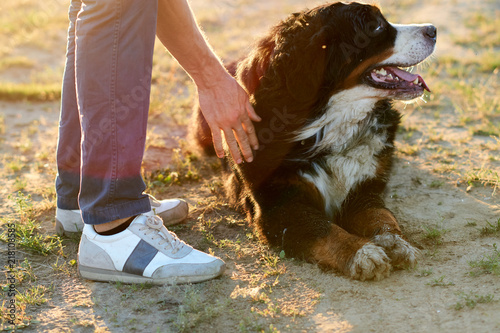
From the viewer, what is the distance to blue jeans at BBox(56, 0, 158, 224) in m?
2.30

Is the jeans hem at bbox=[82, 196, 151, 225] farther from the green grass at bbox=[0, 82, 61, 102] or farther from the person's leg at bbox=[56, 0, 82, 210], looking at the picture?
the green grass at bbox=[0, 82, 61, 102]

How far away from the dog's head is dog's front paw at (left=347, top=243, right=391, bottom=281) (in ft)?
3.17

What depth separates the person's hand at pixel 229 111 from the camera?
278cm

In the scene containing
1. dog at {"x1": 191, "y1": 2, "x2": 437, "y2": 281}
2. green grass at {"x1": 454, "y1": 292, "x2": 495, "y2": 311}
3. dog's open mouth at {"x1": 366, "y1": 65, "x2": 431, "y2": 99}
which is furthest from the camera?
dog's open mouth at {"x1": 366, "y1": 65, "x2": 431, "y2": 99}

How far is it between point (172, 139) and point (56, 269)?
2.39 metres

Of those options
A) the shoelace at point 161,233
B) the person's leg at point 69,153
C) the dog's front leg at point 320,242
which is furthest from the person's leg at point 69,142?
the dog's front leg at point 320,242

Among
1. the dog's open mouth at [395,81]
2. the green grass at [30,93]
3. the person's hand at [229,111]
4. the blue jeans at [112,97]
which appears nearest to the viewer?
the blue jeans at [112,97]

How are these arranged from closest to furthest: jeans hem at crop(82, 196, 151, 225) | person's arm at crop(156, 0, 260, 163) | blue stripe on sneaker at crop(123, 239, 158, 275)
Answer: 1. jeans hem at crop(82, 196, 151, 225)
2. blue stripe on sneaker at crop(123, 239, 158, 275)
3. person's arm at crop(156, 0, 260, 163)

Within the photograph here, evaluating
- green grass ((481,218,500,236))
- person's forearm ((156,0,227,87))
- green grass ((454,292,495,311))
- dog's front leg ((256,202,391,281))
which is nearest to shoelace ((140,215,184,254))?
dog's front leg ((256,202,391,281))

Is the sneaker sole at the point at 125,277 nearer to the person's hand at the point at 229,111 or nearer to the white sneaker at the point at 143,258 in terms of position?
the white sneaker at the point at 143,258

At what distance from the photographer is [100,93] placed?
2322 mm

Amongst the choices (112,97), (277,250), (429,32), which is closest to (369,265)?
(277,250)

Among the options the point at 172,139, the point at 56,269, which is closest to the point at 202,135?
the point at 172,139

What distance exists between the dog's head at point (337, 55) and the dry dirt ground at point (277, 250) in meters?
0.52
